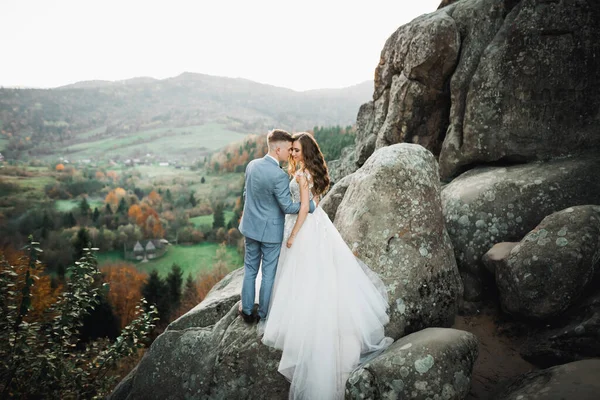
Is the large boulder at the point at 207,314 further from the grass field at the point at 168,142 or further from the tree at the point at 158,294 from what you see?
the grass field at the point at 168,142

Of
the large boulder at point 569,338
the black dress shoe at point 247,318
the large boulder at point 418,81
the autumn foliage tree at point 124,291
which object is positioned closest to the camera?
the large boulder at point 569,338

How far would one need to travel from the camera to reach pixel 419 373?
490 centimetres

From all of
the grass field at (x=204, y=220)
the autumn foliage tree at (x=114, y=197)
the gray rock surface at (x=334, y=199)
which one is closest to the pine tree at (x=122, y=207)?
the autumn foliage tree at (x=114, y=197)

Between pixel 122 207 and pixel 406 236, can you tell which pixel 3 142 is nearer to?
pixel 122 207

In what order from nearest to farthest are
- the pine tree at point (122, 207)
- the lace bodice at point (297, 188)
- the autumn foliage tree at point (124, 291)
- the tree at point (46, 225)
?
the lace bodice at point (297, 188), the autumn foliage tree at point (124, 291), the tree at point (46, 225), the pine tree at point (122, 207)

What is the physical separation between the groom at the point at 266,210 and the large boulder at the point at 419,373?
213 cm

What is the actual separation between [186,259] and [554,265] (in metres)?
80.3

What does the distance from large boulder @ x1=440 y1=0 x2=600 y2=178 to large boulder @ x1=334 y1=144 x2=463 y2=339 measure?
3.31 m

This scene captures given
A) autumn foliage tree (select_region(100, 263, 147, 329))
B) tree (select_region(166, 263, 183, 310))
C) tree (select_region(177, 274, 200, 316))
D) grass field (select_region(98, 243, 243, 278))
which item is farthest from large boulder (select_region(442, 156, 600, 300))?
grass field (select_region(98, 243, 243, 278))

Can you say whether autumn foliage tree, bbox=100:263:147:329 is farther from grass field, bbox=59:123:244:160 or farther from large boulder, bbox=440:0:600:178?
grass field, bbox=59:123:244:160

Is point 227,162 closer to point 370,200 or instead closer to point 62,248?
point 62,248

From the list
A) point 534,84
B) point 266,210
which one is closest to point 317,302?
point 266,210

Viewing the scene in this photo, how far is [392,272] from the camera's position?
6.63 meters

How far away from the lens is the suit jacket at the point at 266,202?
229 inches
